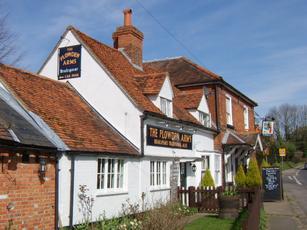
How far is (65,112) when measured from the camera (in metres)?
13.7

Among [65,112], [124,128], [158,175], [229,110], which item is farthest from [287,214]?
[229,110]

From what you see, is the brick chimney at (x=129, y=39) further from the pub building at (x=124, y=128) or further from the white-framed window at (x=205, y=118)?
the white-framed window at (x=205, y=118)

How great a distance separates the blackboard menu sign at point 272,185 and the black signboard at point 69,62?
12.4 meters

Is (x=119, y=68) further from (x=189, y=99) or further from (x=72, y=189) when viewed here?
(x=72, y=189)

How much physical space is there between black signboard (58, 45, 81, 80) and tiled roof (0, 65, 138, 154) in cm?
76

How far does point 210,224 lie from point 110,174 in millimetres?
3856

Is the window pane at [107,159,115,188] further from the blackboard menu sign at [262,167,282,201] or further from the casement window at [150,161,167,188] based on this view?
the blackboard menu sign at [262,167,282,201]

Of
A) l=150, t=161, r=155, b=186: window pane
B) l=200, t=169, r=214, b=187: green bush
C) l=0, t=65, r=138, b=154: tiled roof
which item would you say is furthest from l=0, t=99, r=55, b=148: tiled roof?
l=200, t=169, r=214, b=187: green bush

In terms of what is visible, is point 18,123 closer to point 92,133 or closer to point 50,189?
point 50,189

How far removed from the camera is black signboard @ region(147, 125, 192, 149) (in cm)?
1567

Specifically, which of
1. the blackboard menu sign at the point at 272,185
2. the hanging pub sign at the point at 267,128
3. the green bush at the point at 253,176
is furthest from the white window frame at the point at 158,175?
the hanging pub sign at the point at 267,128

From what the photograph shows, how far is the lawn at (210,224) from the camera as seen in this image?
1299 cm

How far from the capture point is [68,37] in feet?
55.4

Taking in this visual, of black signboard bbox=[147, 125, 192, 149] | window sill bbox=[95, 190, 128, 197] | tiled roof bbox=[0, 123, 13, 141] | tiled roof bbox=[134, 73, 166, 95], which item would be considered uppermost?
tiled roof bbox=[134, 73, 166, 95]
